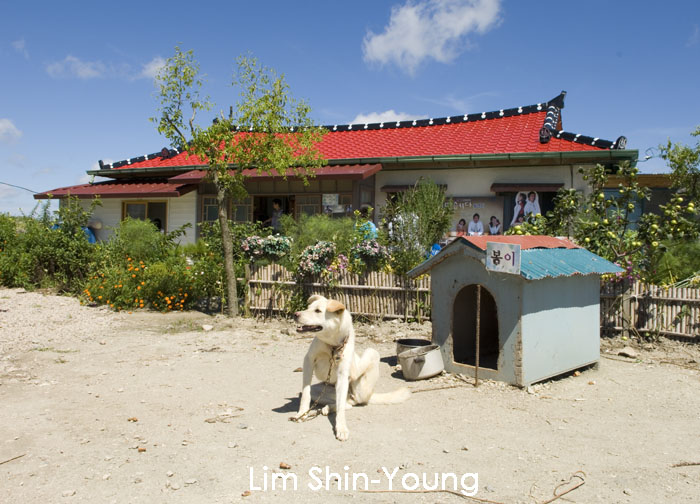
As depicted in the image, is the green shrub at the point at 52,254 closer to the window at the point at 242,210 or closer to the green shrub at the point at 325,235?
the window at the point at 242,210

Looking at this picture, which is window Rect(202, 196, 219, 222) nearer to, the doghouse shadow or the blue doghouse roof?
the blue doghouse roof

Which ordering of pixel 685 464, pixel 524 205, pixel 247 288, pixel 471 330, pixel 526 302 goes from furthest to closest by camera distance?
pixel 524 205 → pixel 247 288 → pixel 471 330 → pixel 526 302 → pixel 685 464

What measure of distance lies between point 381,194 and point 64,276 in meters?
7.95

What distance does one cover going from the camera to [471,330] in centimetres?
803

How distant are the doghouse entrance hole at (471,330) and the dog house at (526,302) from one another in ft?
0.09

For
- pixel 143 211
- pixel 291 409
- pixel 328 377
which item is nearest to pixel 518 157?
pixel 328 377

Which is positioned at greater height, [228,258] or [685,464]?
[228,258]

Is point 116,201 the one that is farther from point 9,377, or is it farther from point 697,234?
point 697,234

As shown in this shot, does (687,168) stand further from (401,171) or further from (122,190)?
(122,190)

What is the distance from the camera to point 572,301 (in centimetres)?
693

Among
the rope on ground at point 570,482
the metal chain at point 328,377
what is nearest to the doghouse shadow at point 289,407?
the metal chain at point 328,377

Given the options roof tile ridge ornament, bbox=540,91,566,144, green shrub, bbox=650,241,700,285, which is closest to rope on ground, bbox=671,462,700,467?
green shrub, bbox=650,241,700,285

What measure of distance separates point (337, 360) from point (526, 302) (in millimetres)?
2483

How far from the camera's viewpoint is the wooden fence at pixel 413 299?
8.14m
